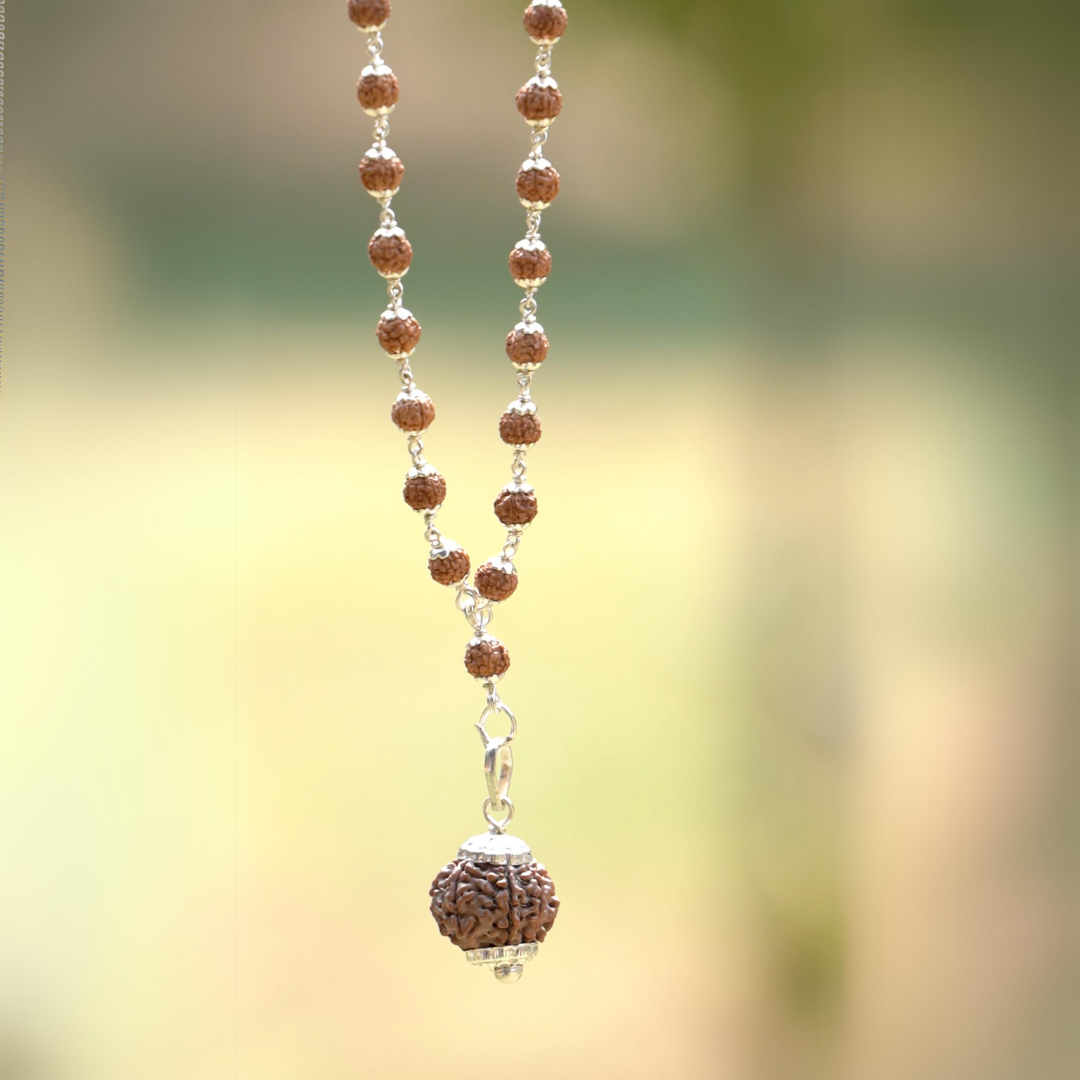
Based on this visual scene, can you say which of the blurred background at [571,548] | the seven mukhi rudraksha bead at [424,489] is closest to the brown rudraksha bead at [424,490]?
the seven mukhi rudraksha bead at [424,489]

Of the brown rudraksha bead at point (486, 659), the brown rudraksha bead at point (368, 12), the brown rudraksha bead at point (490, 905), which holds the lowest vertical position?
the brown rudraksha bead at point (490, 905)

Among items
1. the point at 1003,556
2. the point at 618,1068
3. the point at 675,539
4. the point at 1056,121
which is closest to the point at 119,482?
the point at 675,539

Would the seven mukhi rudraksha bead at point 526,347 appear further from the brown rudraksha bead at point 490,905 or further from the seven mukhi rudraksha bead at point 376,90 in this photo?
the brown rudraksha bead at point 490,905

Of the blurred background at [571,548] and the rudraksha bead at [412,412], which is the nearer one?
the rudraksha bead at [412,412]

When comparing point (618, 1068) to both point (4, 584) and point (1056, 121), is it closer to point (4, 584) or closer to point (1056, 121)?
point (4, 584)

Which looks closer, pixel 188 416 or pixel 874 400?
pixel 188 416

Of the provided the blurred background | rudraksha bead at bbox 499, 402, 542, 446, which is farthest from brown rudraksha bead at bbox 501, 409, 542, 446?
the blurred background

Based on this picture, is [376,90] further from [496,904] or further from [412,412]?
[496,904]

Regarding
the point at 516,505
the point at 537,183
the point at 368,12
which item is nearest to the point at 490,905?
the point at 516,505
